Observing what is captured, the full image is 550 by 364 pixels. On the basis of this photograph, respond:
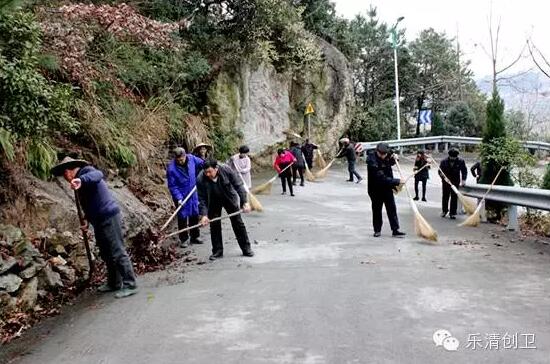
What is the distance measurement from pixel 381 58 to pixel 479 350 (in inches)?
1386

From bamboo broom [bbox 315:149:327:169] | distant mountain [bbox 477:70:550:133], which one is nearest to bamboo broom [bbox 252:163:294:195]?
bamboo broom [bbox 315:149:327:169]

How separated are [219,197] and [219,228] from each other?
49 centimetres

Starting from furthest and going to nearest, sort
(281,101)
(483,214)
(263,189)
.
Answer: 1. (281,101)
2. (263,189)
3. (483,214)

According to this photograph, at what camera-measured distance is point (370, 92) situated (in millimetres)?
38219

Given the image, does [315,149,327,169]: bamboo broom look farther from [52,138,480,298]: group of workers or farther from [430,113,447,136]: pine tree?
[430,113,447,136]: pine tree

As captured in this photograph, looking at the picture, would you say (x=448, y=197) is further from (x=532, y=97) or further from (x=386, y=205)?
(x=532, y=97)

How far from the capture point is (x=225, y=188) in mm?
8805

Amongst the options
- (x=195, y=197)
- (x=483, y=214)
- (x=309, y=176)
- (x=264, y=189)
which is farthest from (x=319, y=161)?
(x=195, y=197)

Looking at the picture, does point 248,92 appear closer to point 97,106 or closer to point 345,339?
point 97,106

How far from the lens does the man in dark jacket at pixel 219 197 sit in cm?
867

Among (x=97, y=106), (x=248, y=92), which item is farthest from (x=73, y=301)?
(x=248, y=92)

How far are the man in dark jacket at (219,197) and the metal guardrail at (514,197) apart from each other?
493 cm

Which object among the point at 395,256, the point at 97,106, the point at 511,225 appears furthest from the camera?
the point at 97,106

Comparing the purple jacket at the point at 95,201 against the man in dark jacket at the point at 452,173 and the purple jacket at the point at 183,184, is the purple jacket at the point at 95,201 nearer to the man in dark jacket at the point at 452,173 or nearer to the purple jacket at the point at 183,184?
the purple jacket at the point at 183,184
